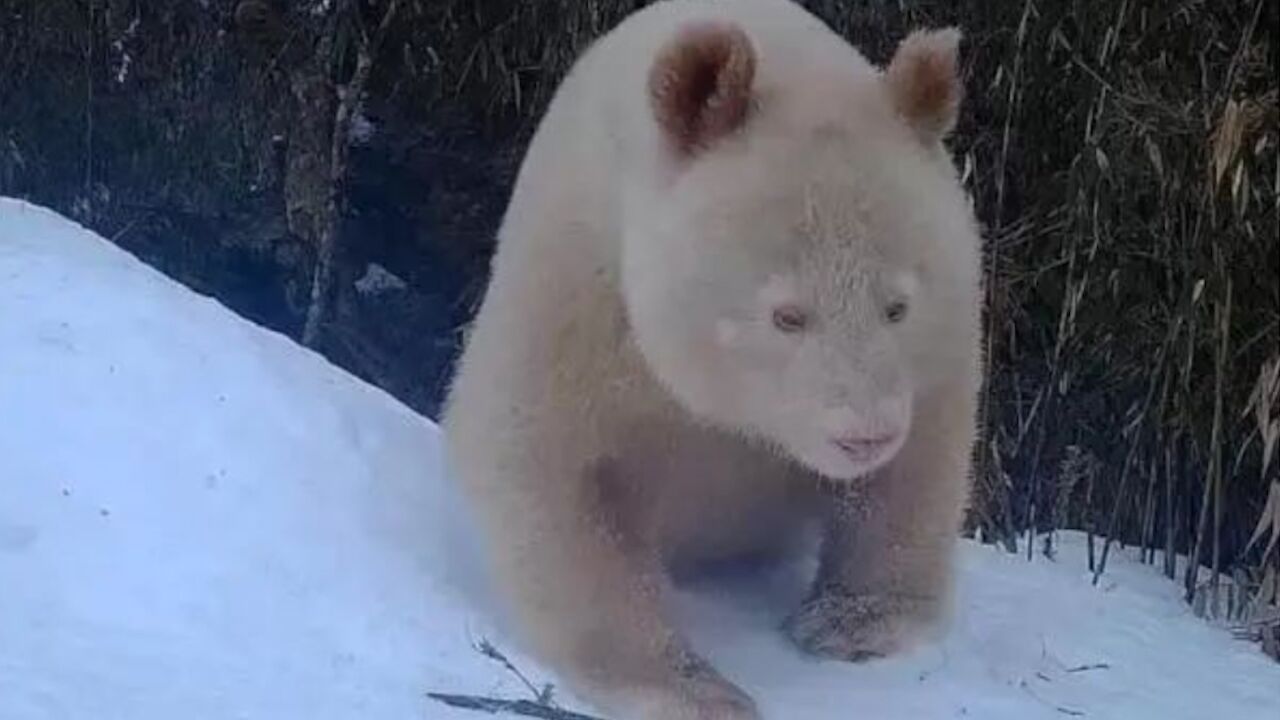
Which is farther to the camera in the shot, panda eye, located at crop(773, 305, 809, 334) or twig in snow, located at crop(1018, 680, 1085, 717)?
twig in snow, located at crop(1018, 680, 1085, 717)

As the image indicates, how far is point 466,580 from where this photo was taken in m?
4.10

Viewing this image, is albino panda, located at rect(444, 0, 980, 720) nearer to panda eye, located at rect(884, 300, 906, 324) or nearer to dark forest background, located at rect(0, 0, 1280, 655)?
panda eye, located at rect(884, 300, 906, 324)

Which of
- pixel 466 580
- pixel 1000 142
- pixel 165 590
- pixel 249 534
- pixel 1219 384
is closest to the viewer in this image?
pixel 165 590

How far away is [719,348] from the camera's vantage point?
355 cm

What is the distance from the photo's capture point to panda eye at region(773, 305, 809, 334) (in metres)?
3.44

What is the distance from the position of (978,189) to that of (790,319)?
3.06m

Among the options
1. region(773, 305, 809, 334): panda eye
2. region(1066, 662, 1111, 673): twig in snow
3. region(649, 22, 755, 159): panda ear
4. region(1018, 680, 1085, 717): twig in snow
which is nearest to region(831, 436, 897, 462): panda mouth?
region(773, 305, 809, 334): panda eye

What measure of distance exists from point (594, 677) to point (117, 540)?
836 mm

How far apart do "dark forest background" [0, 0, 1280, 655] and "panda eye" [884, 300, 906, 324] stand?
1.93 m

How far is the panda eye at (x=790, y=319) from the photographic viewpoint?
3.44 m

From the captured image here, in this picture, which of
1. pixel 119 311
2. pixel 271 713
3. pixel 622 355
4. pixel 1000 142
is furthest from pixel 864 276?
pixel 1000 142

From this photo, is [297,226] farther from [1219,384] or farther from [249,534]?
[249,534]

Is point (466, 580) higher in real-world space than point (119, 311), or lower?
lower

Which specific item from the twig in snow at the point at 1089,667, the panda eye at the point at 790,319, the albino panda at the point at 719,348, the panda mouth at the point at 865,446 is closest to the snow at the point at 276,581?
the twig in snow at the point at 1089,667
